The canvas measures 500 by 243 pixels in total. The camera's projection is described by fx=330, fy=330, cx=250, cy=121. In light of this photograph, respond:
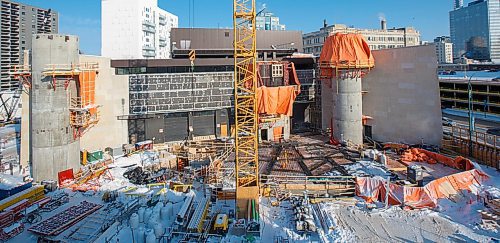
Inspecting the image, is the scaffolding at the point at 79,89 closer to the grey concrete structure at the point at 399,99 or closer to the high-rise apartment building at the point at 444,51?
the grey concrete structure at the point at 399,99

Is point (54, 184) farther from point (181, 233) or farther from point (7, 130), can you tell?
point (7, 130)

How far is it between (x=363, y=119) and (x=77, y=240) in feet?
89.1

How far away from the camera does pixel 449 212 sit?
1733cm

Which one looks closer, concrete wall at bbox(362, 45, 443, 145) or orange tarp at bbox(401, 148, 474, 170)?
orange tarp at bbox(401, 148, 474, 170)

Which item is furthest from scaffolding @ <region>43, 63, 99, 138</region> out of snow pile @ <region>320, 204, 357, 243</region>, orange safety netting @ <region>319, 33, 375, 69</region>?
orange safety netting @ <region>319, 33, 375, 69</region>

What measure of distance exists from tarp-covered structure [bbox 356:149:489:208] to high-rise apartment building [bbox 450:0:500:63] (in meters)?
139

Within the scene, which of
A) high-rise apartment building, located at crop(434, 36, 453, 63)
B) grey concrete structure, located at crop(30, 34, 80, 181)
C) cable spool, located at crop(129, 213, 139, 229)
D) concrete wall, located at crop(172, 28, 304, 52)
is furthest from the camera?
high-rise apartment building, located at crop(434, 36, 453, 63)

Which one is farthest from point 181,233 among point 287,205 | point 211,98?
point 211,98

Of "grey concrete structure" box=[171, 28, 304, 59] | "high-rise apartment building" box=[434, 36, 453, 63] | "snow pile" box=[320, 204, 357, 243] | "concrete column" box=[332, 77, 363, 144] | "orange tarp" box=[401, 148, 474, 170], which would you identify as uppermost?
"high-rise apartment building" box=[434, 36, 453, 63]

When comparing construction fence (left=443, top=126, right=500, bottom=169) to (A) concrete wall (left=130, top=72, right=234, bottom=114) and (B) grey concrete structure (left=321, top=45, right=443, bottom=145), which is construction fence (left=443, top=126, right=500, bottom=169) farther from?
(A) concrete wall (left=130, top=72, right=234, bottom=114)

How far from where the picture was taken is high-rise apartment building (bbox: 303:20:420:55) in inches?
3105

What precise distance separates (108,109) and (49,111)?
22.9ft

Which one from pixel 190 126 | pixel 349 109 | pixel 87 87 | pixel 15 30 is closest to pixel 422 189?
pixel 349 109

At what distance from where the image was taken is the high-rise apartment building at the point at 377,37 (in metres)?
78.9
